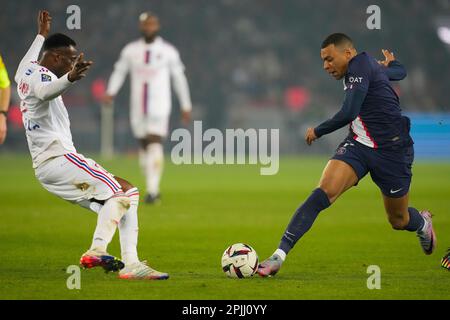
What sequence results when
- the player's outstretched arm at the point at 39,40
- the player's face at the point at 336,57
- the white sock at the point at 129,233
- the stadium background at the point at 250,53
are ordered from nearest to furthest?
the white sock at the point at 129,233 → the player's face at the point at 336,57 → the player's outstretched arm at the point at 39,40 → the stadium background at the point at 250,53

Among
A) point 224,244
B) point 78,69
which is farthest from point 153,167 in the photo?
point 78,69

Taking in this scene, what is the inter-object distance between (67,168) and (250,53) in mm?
33919

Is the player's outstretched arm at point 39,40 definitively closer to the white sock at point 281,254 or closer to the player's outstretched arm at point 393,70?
the white sock at point 281,254

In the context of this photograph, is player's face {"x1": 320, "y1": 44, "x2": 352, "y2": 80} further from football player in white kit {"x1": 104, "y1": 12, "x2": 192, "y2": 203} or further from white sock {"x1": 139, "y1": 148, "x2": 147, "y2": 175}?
football player in white kit {"x1": 104, "y1": 12, "x2": 192, "y2": 203}

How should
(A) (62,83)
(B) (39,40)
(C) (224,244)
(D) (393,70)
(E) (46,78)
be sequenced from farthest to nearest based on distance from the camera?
(C) (224,244) → (D) (393,70) → (B) (39,40) → (E) (46,78) → (A) (62,83)

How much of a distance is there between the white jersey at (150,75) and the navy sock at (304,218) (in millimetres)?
8909

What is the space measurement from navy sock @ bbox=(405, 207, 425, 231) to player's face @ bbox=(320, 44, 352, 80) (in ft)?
5.30

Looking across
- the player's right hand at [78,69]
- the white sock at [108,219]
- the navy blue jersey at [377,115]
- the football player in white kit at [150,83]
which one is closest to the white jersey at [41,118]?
the player's right hand at [78,69]

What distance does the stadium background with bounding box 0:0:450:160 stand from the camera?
3809 centimetres

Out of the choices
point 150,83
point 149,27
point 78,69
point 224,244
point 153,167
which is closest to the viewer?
point 78,69

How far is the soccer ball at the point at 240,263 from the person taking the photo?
832 centimetres

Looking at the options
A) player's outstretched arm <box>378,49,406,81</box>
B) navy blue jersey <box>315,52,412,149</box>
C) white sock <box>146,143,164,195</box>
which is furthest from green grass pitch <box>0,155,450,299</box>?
player's outstretched arm <box>378,49,406,81</box>

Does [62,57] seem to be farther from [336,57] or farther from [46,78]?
[336,57]

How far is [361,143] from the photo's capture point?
Result: 8875 mm
